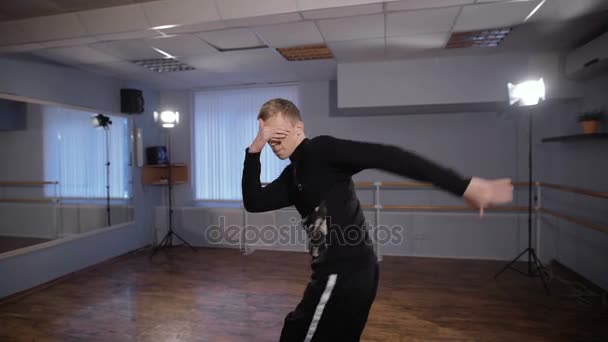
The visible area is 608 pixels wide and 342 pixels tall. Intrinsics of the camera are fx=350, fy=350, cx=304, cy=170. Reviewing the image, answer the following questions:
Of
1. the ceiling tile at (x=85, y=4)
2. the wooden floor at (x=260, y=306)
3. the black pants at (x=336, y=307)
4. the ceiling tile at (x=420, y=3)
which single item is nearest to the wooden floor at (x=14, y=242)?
the wooden floor at (x=260, y=306)

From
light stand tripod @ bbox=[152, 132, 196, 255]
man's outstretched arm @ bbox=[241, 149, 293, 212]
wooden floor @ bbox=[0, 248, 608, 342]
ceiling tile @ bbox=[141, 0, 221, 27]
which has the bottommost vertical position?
wooden floor @ bbox=[0, 248, 608, 342]

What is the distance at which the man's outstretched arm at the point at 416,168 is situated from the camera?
0.94m

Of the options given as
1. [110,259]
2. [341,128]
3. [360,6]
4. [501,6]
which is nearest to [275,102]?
[360,6]

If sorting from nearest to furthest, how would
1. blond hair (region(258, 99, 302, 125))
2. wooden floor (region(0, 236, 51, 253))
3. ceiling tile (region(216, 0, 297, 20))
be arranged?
blond hair (region(258, 99, 302, 125)) < ceiling tile (region(216, 0, 297, 20)) < wooden floor (region(0, 236, 51, 253))

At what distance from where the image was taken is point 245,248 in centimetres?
509

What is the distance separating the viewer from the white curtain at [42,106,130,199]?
13.5 ft

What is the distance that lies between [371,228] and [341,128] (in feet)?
4.82

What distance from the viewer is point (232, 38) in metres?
3.28

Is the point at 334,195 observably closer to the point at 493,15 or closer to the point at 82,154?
the point at 493,15

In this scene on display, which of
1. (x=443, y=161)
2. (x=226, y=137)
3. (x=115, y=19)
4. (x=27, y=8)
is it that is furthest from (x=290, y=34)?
(x=443, y=161)

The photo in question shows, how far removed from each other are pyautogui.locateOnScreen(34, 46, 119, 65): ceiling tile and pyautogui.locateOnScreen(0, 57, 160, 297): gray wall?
0.20 meters

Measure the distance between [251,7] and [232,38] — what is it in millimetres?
877

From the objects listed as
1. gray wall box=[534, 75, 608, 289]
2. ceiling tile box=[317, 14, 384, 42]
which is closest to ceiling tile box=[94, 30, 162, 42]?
ceiling tile box=[317, 14, 384, 42]

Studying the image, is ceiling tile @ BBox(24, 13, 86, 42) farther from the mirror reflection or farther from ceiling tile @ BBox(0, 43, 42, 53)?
the mirror reflection
